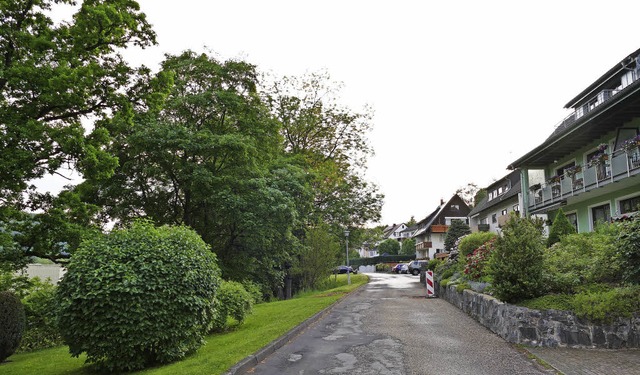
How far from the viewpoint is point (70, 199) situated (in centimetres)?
1330

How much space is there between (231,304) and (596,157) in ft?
53.1

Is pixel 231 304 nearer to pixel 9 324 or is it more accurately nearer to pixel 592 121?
pixel 9 324

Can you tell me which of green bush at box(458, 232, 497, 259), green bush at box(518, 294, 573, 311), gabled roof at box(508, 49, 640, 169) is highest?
gabled roof at box(508, 49, 640, 169)

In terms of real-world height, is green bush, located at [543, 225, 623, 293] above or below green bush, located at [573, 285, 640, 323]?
above

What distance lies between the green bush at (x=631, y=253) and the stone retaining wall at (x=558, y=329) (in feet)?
2.88

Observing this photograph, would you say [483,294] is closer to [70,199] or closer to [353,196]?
[70,199]

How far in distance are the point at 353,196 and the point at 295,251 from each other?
10.1 m

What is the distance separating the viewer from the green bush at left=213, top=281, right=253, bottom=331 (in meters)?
11.4

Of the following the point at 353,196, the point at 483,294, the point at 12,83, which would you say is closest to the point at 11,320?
the point at 12,83

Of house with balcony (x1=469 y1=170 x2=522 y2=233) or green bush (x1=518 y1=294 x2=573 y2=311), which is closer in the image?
green bush (x1=518 y1=294 x2=573 y2=311)

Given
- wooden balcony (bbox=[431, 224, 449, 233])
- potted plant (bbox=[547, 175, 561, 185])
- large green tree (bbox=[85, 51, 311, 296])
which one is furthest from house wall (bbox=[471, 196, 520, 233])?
large green tree (bbox=[85, 51, 311, 296])

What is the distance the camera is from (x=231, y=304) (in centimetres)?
1158

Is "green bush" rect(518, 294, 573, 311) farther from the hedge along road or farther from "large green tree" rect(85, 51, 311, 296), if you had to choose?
"large green tree" rect(85, 51, 311, 296)

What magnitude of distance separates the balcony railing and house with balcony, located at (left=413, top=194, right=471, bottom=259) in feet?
135
